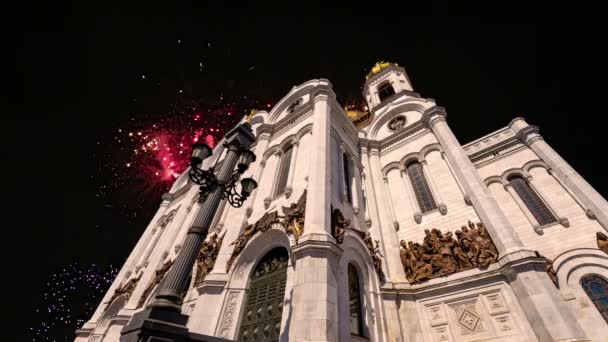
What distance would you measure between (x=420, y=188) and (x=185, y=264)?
11472 mm

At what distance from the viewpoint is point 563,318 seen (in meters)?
6.45

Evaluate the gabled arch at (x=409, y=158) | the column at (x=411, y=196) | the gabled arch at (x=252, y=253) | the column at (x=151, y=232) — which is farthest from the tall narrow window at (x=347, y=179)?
the column at (x=151, y=232)

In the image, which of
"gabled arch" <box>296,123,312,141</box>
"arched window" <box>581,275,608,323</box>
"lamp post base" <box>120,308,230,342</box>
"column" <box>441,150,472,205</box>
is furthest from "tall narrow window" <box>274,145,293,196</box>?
"arched window" <box>581,275,608,323</box>

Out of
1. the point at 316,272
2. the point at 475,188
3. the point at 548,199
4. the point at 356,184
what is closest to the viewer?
the point at 316,272

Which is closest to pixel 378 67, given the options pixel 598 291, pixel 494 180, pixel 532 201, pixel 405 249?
pixel 494 180

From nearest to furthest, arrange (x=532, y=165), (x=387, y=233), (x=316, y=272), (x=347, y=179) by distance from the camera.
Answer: (x=316, y=272)
(x=387, y=233)
(x=532, y=165)
(x=347, y=179)

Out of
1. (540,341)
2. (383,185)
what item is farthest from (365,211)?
(540,341)

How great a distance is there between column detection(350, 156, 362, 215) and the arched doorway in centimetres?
388

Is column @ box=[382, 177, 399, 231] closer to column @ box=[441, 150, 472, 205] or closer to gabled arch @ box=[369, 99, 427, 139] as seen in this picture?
column @ box=[441, 150, 472, 205]

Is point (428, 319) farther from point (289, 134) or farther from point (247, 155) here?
point (289, 134)

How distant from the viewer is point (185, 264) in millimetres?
4695

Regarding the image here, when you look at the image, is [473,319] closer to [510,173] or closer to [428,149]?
[510,173]

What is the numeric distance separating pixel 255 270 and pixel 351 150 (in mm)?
8164

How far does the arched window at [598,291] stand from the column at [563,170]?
1869mm
